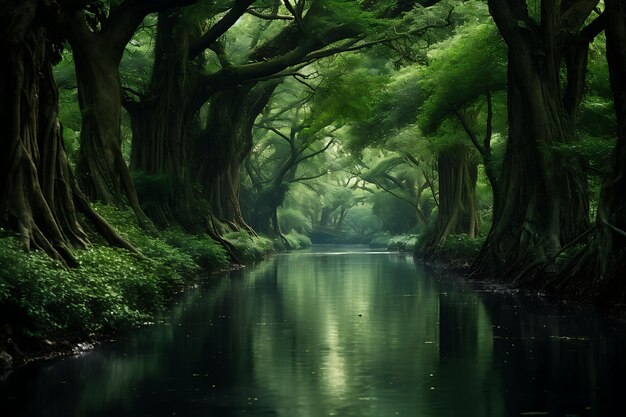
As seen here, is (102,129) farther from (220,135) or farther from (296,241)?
(296,241)

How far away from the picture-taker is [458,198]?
143 ft

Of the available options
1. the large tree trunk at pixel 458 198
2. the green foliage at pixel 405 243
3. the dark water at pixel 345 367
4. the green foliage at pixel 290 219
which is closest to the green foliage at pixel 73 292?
the dark water at pixel 345 367

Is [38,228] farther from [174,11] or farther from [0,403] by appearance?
[174,11]

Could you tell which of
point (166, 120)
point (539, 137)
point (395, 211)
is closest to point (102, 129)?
point (166, 120)

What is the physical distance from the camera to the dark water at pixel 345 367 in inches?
318

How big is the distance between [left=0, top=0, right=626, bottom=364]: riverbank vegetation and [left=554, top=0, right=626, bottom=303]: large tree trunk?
4cm

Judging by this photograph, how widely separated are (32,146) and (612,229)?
9.42 meters

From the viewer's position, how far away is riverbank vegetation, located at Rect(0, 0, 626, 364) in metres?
13.8

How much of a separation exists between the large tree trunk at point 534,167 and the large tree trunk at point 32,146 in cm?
1046

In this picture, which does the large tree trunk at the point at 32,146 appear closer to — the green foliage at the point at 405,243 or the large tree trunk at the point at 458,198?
A: the large tree trunk at the point at 458,198

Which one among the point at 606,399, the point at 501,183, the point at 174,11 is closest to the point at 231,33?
the point at 174,11

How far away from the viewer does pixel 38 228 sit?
13617 millimetres

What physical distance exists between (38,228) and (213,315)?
11.8 ft

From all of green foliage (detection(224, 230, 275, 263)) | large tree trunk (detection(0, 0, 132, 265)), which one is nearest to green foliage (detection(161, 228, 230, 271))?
Result: green foliage (detection(224, 230, 275, 263))
